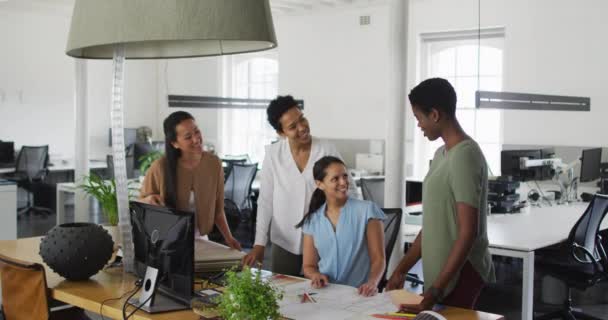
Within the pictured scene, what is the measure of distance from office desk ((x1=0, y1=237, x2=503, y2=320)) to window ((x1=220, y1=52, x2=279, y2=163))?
815 cm

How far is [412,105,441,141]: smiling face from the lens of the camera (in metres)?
2.52

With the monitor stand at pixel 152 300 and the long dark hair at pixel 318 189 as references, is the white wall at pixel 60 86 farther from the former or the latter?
the monitor stand at pixel 152 300

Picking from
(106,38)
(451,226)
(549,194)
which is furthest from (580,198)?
(106,38)

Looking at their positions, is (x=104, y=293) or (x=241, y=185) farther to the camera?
(x=241, y=185)

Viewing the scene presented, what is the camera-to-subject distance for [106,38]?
168 cm

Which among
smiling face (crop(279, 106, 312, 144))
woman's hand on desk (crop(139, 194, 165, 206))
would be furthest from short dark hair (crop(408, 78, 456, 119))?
woman's hand on desk (crop(139, 194, 165, 206))

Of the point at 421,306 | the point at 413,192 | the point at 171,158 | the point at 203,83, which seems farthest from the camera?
the point at 203,83

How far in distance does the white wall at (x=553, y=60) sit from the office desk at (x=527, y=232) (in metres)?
1.54

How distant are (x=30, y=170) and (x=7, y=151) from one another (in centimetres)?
54

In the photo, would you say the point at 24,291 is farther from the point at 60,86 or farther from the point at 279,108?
the point at 60,86

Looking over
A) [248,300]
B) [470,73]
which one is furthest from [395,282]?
[470,73]

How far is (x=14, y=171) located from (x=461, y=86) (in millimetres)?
6222

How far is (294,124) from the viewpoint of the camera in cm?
318

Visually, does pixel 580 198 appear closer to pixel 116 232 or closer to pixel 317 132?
pixel 317 132
